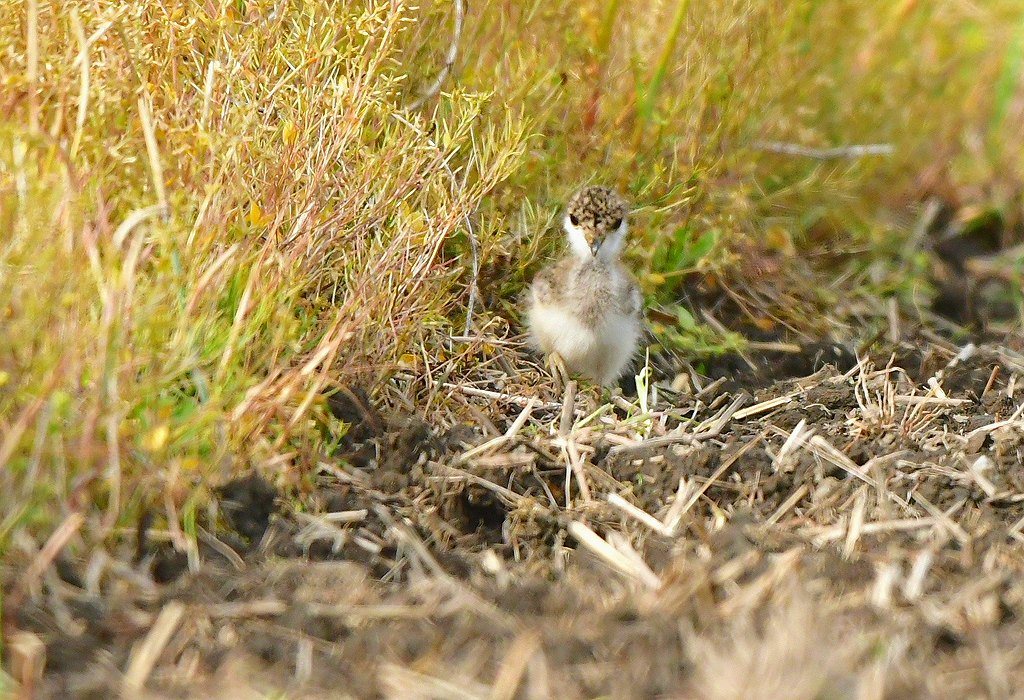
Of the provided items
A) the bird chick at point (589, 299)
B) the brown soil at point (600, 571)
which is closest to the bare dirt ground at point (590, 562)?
the brown soil at point (600, 571)

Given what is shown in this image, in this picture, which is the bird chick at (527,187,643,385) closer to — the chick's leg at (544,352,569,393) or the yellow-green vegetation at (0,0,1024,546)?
the chick's leg at (544,352,569,393)

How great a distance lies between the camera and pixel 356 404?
3.57m

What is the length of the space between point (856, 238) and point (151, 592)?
13.2 feet

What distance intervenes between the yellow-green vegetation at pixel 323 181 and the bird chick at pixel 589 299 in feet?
0.77

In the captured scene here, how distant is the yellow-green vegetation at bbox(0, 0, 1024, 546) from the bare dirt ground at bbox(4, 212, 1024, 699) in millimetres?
189

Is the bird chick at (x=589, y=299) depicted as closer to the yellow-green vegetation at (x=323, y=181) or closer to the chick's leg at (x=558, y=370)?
the chick's leg at (x=558, y=370)

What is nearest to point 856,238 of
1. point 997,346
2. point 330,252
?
point 997,346

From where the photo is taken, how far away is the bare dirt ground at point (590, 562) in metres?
2.51

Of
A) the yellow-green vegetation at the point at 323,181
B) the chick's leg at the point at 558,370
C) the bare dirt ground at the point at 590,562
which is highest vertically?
the yellow-green vegetation at the point at 323,181

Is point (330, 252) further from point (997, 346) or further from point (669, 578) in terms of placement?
point (997, 346)

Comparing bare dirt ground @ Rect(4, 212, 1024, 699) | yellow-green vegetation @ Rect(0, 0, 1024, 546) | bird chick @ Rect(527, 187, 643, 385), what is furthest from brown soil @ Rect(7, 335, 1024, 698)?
bird chick @ Rect(527, 187, 643, 385)

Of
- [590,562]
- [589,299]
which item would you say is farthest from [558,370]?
[590,562]

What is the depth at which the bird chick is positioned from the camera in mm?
4328

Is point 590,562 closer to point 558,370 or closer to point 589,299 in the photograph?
point 558,370
